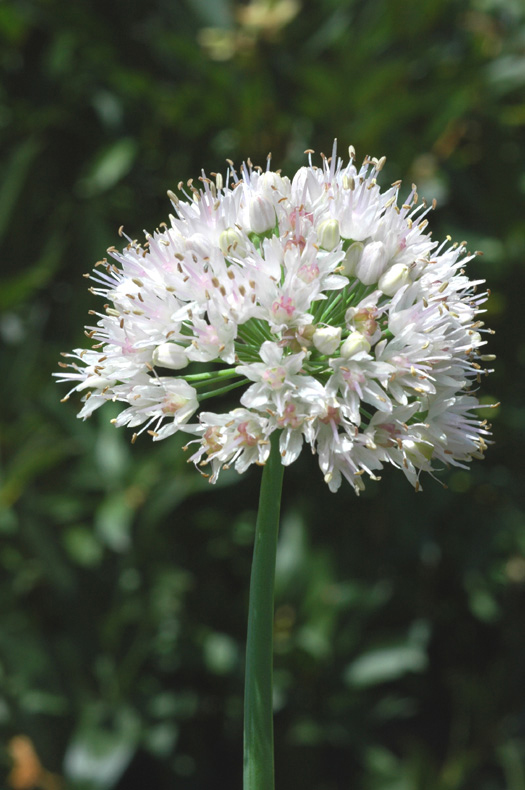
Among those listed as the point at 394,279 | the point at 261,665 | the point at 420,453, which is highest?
the point at 394,279

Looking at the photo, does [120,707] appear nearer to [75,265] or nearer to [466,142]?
[75,265]

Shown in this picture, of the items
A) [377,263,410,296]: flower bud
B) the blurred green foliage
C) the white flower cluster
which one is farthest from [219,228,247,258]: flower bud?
the blurred green foliage

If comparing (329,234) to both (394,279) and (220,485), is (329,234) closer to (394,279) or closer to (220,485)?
(394,279)

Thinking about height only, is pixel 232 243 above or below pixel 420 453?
above

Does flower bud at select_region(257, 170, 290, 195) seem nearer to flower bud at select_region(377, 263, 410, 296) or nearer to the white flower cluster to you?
the white flower cluster

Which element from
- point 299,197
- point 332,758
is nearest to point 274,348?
point 299,197

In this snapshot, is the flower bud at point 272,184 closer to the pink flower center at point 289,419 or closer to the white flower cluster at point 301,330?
the white flower cluster at point 301,330

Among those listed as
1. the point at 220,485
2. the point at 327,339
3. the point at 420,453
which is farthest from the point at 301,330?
the point at 220,485

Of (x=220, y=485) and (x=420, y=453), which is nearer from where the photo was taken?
(x=420, y=453)
